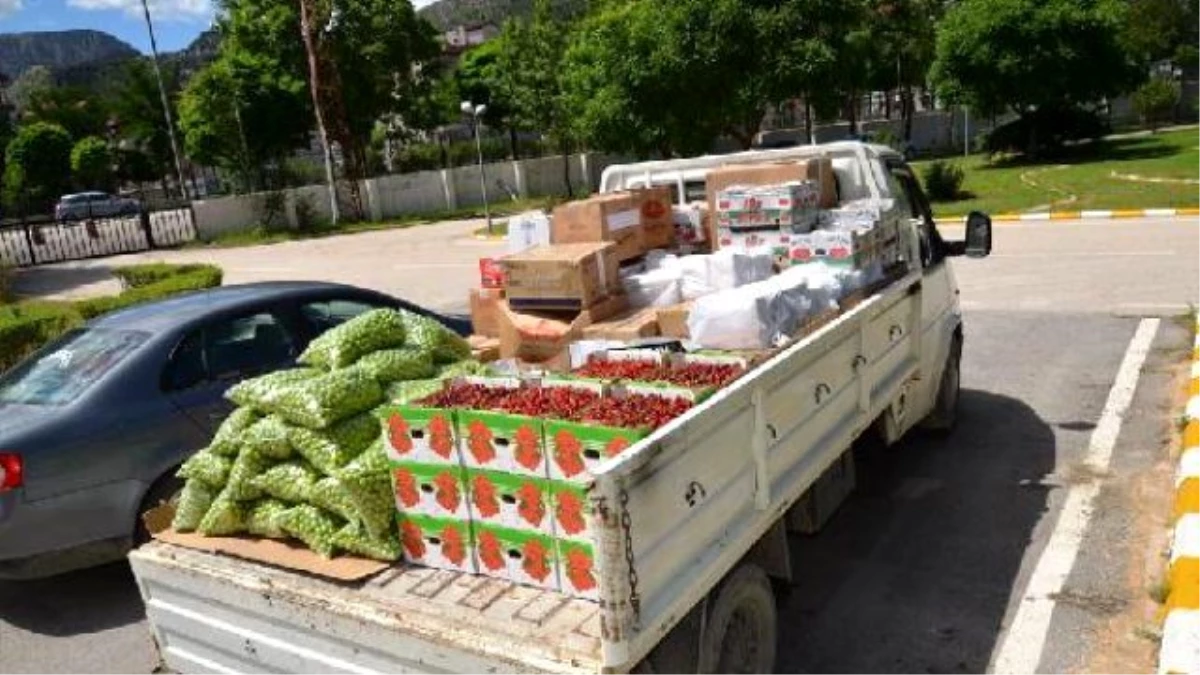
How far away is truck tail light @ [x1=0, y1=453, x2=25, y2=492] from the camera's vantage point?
500 centimetres

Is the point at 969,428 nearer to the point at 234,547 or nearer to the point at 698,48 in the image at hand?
the point at 234,547

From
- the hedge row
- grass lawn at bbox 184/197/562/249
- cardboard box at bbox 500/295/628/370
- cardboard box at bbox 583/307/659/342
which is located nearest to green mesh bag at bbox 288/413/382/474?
cardboard box at bbox 500/295/628/370

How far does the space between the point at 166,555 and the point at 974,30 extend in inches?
1248

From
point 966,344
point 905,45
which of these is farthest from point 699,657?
point 905,45

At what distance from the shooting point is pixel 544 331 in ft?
16.6

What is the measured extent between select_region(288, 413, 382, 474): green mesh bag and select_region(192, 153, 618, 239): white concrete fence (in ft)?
105

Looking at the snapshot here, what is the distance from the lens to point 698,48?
25.4 metres

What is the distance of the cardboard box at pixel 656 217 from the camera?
20.3ft

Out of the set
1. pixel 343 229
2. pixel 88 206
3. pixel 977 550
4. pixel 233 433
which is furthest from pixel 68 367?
pixel 88 206

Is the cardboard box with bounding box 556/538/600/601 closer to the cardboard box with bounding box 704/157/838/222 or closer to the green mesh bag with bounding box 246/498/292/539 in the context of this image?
the green mesh bag with bounding box 246/498/292/539

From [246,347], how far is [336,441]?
261 cm

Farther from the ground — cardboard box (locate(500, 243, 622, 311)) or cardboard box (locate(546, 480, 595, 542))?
cardboard box (locate(500, 243, 622, 311))

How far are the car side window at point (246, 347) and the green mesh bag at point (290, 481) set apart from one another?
221 cm

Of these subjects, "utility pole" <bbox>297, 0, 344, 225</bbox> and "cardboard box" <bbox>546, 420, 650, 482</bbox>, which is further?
"utility pole" <bbox>297, 0, 344, 225</bbox>
